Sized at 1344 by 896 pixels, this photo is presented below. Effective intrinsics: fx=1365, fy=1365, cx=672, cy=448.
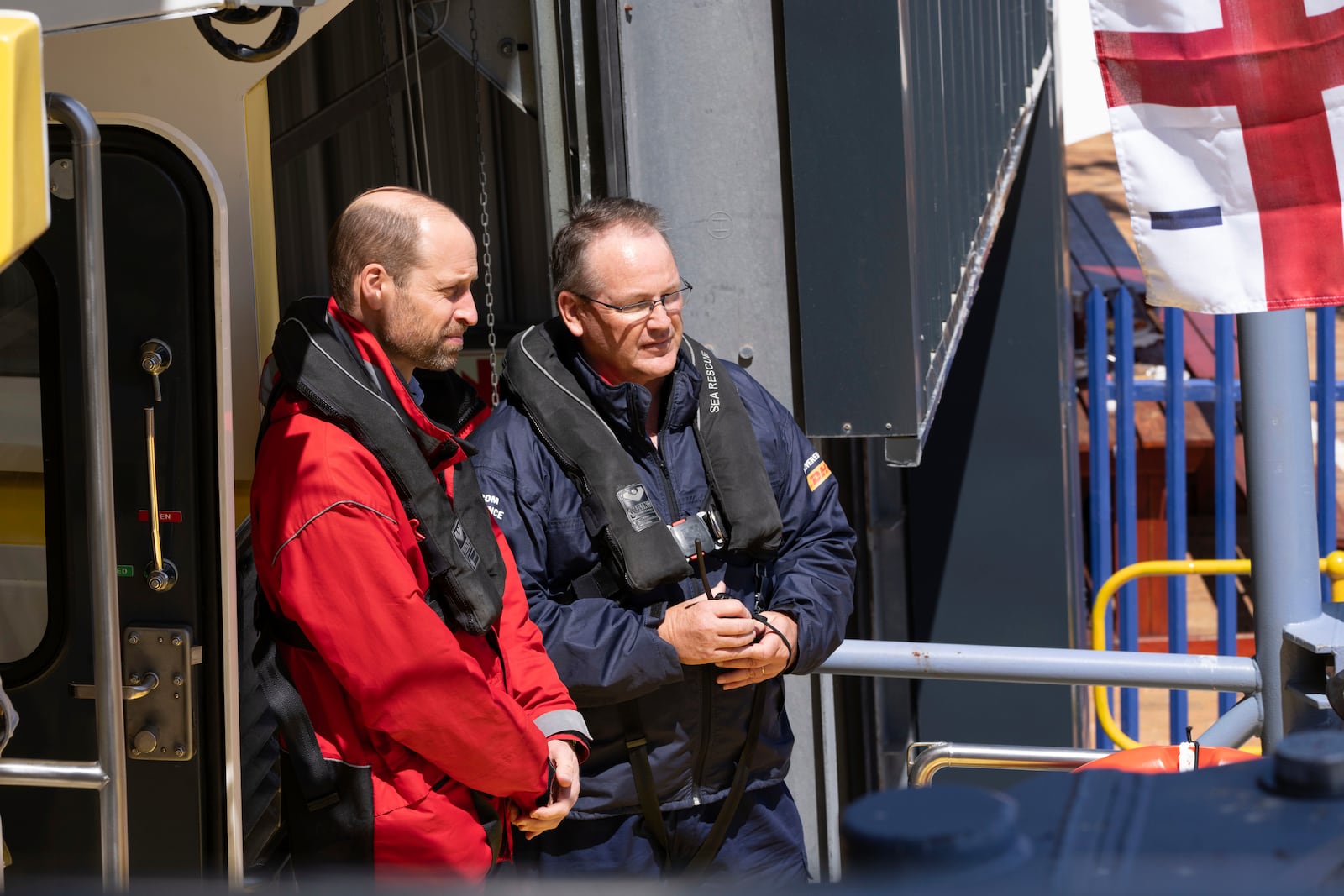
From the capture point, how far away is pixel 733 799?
258cm

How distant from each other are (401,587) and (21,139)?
86 centimetres

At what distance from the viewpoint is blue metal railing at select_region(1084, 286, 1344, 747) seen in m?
6.16

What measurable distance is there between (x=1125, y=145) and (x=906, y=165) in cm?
49

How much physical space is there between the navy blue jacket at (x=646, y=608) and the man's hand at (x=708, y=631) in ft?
0.10

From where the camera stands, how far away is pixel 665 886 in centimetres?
60

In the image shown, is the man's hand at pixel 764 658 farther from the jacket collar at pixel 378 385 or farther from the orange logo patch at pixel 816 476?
the jacket collar at pixel 378 385

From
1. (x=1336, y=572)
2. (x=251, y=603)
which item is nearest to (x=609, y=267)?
(x=251, y=603)

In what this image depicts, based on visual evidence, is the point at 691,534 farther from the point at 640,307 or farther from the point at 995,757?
the point at 995,757

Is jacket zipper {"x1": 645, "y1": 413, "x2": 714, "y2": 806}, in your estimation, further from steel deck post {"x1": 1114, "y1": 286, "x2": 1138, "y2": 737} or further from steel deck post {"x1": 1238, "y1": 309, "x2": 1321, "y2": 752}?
steel deck post {"x1": 1114, "y1": 286, "x2": 1138, "y2": 737}

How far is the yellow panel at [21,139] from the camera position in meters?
1.43

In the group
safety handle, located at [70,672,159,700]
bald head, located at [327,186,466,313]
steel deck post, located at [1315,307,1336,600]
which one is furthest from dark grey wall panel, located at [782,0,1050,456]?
steel deck post, located at [1315,307,1336,600]

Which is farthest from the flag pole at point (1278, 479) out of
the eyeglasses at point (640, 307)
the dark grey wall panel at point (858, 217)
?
the eyeglasses at point (640, 307)

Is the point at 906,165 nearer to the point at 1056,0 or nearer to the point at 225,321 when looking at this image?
the point at 225,321

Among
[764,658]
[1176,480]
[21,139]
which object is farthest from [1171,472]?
[21,139]
